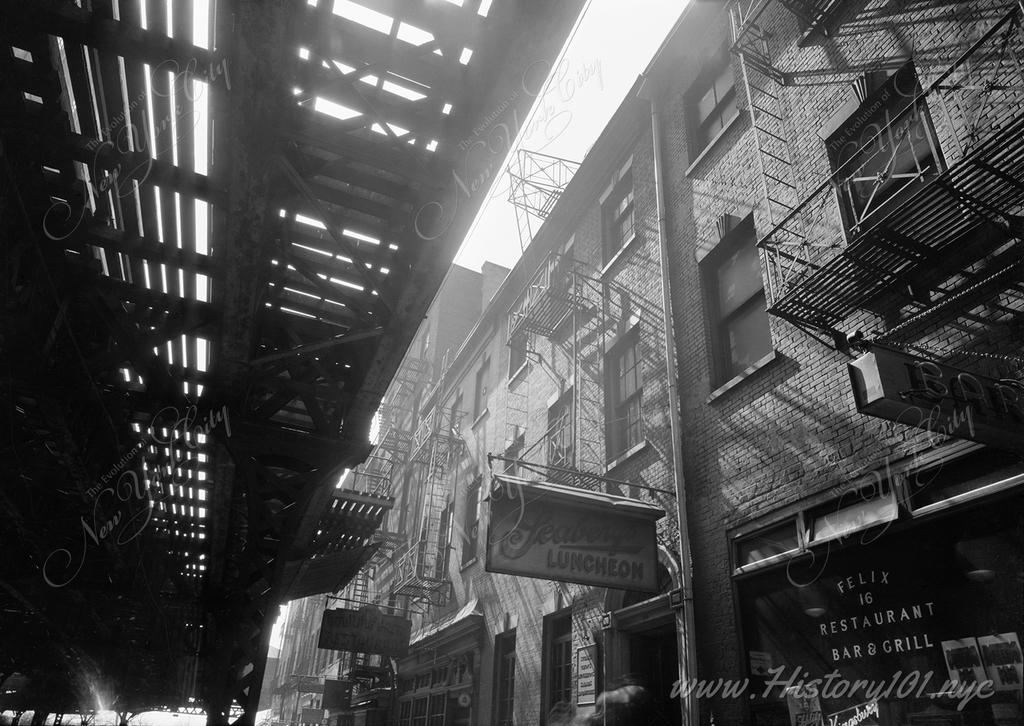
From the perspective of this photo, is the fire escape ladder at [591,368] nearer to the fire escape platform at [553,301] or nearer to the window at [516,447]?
the fire escape platform at [553,301]

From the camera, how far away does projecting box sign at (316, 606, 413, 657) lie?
A: 14.6 meters

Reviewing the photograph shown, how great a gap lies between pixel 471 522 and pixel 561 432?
630 cm

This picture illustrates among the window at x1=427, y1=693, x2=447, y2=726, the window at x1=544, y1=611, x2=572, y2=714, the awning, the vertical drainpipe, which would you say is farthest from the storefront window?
the window at x1=427, y1=693, x2=447, y2=726

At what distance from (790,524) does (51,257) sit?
779cm

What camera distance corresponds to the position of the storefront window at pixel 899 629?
5.16 meters

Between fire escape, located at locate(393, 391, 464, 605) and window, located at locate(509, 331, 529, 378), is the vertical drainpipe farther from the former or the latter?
fire escape, located at locate(393, 391, 464, 605)

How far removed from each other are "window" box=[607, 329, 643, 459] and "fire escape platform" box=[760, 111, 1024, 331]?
4.57 meters

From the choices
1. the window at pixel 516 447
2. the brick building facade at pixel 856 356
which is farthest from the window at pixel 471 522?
the brick building facade at pixel 856 356

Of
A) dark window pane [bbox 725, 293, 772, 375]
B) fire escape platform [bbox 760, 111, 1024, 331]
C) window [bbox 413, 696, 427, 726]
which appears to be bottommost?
window [bbox 413, 696, 427, 726]

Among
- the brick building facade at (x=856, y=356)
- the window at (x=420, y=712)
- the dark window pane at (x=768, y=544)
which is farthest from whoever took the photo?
the window at (x=420, y=712)

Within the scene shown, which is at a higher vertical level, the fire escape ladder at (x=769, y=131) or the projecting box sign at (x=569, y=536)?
the fire escape ladder at (x=769, y=131)

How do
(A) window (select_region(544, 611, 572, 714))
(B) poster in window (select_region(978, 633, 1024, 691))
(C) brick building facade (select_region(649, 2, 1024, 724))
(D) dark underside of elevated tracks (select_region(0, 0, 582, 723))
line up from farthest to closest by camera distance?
(A) window (select_region(544, 611, 572, 714)) → (C) brick building facade (select_region(649, 2, 1024, 724)) → (B) poster in window (select_region(978, 633, 1024, 691)) → (D) dark underside of elevated tracks (select_region(0, 0, 582, 723))

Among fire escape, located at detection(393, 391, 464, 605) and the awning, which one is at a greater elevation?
fire escape, located at detection(393, 391, 464, 605)

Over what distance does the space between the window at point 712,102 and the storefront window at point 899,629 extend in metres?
7.26
